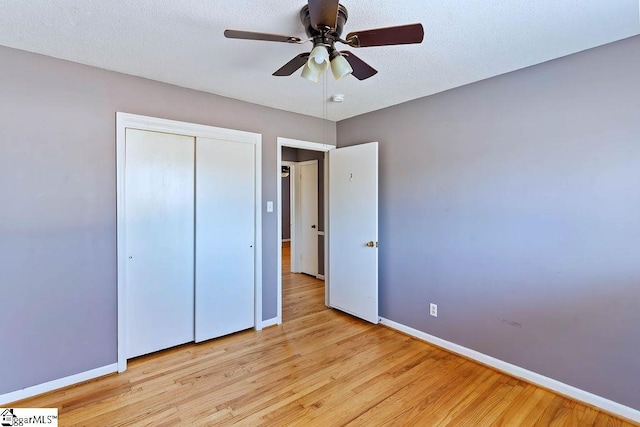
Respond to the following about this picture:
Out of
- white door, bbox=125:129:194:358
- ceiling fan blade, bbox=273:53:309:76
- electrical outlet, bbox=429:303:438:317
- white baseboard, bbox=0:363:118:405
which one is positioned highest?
ceiling fan blade, bbox=273:53:309:76

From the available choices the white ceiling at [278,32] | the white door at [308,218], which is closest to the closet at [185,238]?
the white ceiling at [278,32]

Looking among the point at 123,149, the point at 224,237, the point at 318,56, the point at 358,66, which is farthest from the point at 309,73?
the point at 224,237

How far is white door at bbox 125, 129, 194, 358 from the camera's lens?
2578 mm

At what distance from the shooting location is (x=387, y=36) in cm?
154

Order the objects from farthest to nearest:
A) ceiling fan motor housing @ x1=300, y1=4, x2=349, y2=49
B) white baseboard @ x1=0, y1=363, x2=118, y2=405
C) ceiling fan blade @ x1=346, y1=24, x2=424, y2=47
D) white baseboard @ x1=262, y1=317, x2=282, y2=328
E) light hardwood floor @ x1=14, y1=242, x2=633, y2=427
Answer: white baseboard @ x1=262, y1=317, x2=282, y2=328
white baseboard @ x1=0, y1=363, x2=118, y2=405
light hardwood floor @ x1=14, y1=242, x2=633, y2=427
ceiling fan motor housing @ x1=300, y1=4, x2=349, y2=49
ceiling fan blade @ x1=346, y1=24, x2=424, y2=47

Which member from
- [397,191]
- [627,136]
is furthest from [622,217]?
[397,191]

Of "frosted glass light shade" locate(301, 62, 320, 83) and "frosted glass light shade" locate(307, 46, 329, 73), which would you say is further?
"frosted glass light shade" locate(301, 62, 320, 83)

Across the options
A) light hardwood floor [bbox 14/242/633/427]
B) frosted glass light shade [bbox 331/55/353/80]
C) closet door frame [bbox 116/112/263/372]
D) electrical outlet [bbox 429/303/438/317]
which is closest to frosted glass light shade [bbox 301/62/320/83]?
frosted glass light shade [bbox 331/55/353/80]

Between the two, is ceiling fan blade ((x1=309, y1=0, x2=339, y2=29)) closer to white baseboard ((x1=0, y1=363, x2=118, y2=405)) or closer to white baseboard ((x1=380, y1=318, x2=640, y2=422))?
white baseboard ((x1=380, y1=318, x2=640, y2=422))

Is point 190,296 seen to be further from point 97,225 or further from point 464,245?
point 464,245

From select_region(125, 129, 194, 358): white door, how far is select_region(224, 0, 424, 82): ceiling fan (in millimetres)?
1530

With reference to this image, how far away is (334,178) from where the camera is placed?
150 inches

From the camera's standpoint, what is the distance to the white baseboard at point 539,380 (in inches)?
78.1

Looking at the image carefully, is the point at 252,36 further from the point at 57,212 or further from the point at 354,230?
the point at 354,230
